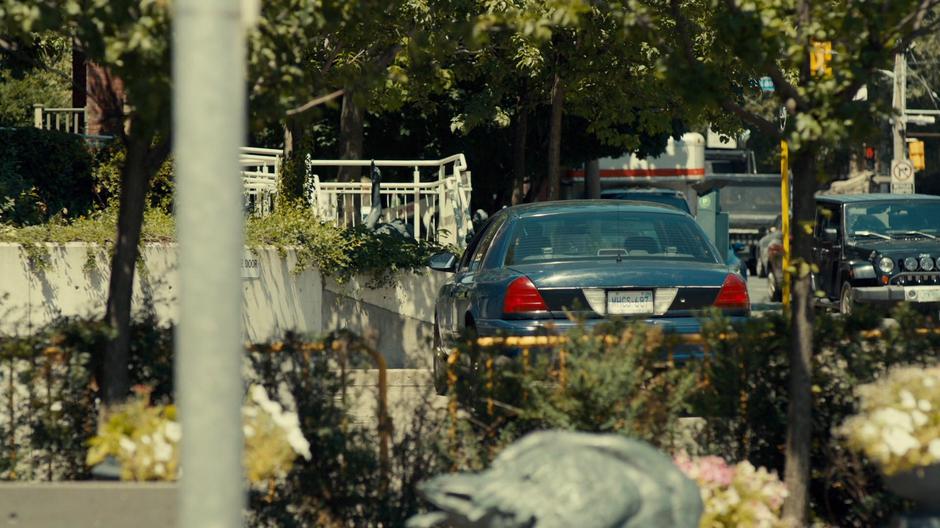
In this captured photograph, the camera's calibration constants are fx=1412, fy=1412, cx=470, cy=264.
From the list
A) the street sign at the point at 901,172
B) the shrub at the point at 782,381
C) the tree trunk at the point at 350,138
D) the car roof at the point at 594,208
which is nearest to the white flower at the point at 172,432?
the shrub at the point at 782,381

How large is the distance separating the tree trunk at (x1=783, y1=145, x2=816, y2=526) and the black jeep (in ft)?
36.6

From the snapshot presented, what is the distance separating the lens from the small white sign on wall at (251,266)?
14.3 metres

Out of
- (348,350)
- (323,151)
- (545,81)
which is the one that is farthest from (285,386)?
(323,151)

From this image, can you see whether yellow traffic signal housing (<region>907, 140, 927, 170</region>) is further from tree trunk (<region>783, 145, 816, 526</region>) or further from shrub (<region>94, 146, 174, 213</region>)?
tree trunk (<region>783, 145, 816, 526</region>)

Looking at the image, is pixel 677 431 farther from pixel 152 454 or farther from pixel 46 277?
pixel 46 277

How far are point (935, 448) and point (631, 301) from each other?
3948 mm

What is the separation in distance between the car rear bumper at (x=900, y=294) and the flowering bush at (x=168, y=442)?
1321cm

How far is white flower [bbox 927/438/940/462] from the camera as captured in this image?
5.73 m

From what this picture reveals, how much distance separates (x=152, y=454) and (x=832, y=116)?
3.33 metres

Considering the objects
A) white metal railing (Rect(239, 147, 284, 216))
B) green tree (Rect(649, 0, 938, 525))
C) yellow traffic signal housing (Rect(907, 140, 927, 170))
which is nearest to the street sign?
yellow traffic signal housing (Rect(907, 140, 927, 170))

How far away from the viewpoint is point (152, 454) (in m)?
5.64

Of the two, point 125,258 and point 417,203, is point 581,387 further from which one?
point 417,203

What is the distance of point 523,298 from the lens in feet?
31.6

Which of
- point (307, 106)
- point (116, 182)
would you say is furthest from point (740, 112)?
point (116, 182)
